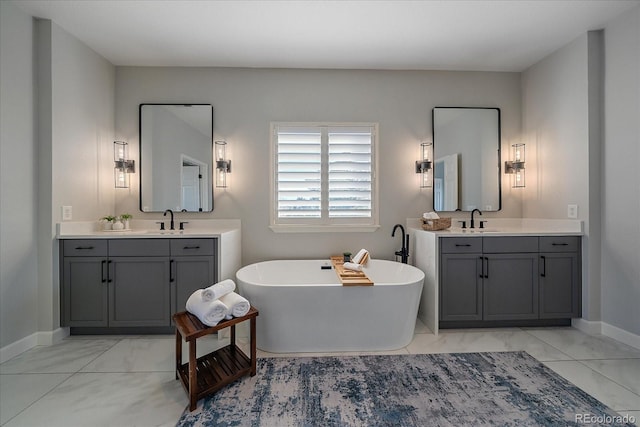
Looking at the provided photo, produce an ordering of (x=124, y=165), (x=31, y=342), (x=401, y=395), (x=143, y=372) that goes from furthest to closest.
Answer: (x=124, y=165) → (x=31, y=342) → (x=143, y=372) → (x=401, y=395)

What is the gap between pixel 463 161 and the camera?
3316 millimetres

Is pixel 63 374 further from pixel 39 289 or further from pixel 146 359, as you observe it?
pixel 39 289

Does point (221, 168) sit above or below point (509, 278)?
above

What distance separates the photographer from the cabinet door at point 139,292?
257 cm

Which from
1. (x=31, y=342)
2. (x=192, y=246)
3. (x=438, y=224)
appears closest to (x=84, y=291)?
(x=31, y=342)

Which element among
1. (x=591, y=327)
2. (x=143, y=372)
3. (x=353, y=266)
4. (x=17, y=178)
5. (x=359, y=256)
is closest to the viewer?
(x=143, y=372)

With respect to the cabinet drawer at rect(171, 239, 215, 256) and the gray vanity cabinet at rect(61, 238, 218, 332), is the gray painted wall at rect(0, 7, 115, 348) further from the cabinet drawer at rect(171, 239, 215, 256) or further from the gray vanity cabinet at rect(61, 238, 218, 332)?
the cabinet drawer at rect(171, 239, 215, 256)

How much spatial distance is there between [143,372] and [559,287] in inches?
143

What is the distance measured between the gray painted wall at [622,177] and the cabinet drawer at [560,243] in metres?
0.20

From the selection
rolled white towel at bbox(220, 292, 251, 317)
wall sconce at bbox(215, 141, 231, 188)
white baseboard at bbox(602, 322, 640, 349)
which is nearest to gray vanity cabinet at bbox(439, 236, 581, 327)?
white baseboard at bbox(602, 322, 640, 349)

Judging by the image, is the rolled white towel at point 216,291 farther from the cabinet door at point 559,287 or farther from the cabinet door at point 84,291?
the cabinet door at point 559,287

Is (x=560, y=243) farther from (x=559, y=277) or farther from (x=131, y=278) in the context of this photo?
(x=131, y=278)

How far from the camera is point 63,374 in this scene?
204 centimetres

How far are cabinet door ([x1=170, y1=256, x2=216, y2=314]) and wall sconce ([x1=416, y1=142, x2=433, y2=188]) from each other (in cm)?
241
